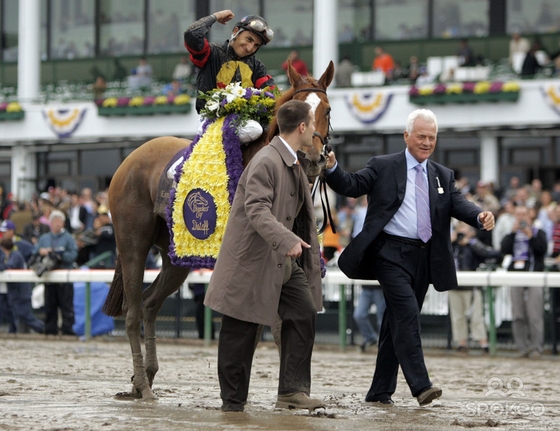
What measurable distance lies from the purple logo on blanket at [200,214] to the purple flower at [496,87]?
1578 centimetres

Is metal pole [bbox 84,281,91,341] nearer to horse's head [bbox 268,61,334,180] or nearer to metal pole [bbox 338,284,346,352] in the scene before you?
metal pole [bbox 338,284,346,352]

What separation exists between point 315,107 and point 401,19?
65.9 feet

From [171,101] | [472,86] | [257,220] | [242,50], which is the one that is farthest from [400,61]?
[257,220]

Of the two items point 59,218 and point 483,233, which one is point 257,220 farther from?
point 59,218

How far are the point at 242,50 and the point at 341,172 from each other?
1253mm

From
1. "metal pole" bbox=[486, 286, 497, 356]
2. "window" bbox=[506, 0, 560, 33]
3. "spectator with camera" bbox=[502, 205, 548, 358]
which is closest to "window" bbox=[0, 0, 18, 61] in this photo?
"window" bbox=[506, 0, 560, 33]

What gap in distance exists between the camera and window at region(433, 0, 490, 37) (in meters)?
26.1

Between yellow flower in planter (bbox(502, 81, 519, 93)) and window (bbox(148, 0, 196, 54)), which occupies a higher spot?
window (bbox(148, 0, 196, 54))

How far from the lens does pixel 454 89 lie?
23.2 metres

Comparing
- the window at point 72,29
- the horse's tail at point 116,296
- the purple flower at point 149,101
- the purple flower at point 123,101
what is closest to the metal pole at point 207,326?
the horse's tail at point 116,296

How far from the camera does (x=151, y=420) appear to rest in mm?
6367

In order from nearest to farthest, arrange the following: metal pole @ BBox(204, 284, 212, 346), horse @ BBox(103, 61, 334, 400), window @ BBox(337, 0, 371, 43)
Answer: horse @ BBox(103, 61, 334, 400)
metal pole @ BBox(204, 284, 212, 346)
window @ BBox(337, 0, 371, 43)

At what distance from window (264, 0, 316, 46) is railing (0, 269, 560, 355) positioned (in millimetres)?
14042

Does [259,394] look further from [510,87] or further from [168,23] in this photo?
[168,23]
